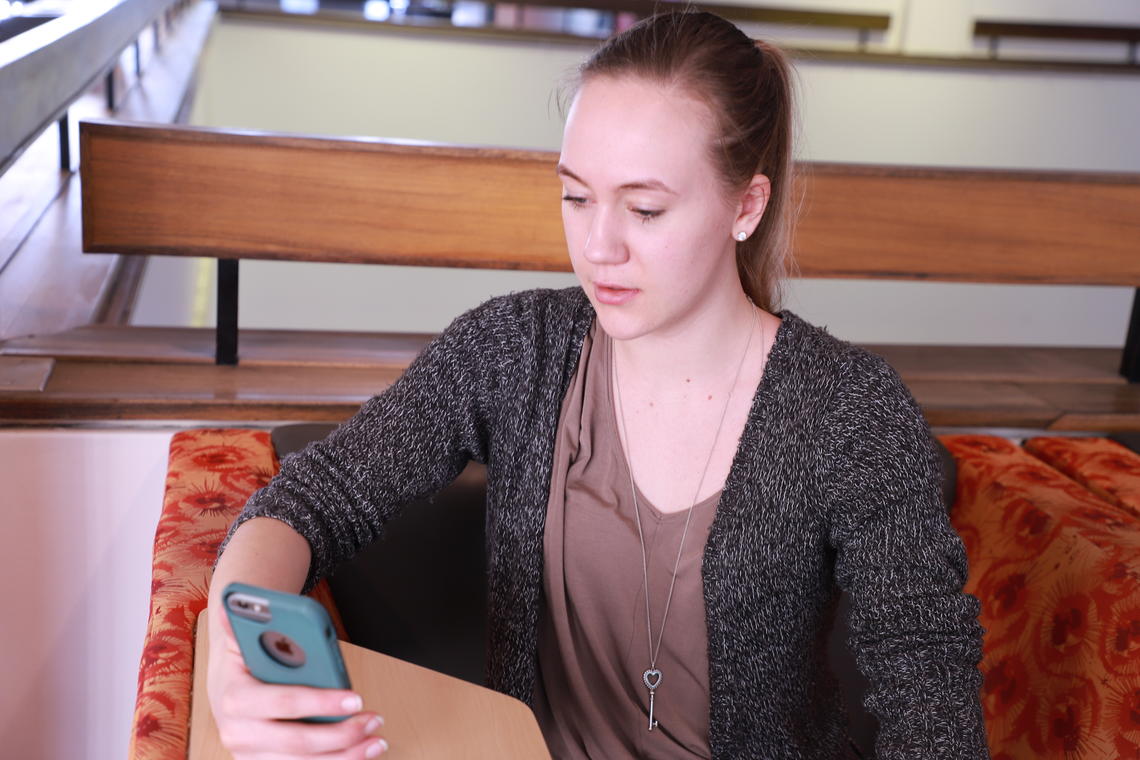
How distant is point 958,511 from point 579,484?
0.71 metres

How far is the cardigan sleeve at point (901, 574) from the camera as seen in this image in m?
1.09

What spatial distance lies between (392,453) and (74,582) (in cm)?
79

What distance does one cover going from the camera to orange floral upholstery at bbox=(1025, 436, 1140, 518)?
163 centimetres

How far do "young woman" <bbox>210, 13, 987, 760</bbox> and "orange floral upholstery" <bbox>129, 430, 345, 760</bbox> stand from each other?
100 millimetres

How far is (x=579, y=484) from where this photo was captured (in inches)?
49.8

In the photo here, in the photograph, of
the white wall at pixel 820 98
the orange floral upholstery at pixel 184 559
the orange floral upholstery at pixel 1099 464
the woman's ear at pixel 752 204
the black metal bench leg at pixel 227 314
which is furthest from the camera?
the white wall at pixel 820 98

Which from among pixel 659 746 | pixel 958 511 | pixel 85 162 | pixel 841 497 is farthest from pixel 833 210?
pixel 85 162

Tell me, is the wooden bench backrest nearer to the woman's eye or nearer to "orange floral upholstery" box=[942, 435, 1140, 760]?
"orange floral upholstery" box=[942, 435, 1140, 760]

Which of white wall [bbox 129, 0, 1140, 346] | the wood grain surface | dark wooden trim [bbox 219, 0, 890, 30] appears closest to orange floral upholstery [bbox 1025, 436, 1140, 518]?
the wood grain surface

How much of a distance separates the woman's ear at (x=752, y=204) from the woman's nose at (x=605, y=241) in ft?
0.51

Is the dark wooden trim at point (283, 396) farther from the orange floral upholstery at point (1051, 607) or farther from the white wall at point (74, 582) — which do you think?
the orange floral upholstery at point (1051, 607)

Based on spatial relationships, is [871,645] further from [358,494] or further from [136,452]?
[136,452]

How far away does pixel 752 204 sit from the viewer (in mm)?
1203

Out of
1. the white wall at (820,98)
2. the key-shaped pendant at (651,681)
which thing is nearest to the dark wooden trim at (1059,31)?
the white wall at (820,98)
